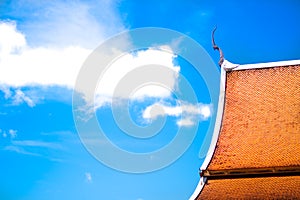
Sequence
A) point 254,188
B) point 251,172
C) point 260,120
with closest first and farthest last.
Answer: point 254,188
point 251,172
point 260,120

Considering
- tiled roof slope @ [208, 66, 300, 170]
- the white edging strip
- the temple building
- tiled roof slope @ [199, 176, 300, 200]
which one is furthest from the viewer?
tiled roof slope @ [208, 66, 300, 170]

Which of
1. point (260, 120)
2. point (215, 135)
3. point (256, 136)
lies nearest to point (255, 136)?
point (256, 136)

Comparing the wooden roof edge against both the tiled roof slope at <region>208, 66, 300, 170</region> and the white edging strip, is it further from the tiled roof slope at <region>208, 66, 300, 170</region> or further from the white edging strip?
the white edging strip

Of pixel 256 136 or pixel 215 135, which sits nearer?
pixel 256 136

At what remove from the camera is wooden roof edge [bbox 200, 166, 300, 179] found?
11820 mm

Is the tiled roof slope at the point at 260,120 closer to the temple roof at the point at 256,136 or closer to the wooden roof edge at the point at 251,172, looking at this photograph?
the temple roof at the point at 256,136

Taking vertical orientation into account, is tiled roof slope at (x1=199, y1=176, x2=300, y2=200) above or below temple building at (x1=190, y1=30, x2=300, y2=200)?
below

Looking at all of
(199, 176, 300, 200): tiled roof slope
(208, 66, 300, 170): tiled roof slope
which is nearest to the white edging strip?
(208, 66, 300, 170): tiled roof slope

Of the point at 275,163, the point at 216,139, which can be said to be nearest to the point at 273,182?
the point at 275,163

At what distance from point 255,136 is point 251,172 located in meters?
1.76

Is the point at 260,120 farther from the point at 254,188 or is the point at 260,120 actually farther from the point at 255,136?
the point at 254,188

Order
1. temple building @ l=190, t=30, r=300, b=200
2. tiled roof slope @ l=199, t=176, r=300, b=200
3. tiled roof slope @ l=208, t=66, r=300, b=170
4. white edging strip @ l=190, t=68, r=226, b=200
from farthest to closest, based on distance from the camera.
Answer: tiled roof slope @ l=208, t=66, r=300, b=170 < white edging strip @ l=190, t=68, r=226, b=200 < temple building @ l=190, t=30, r=300, b=200 < tiled roof slope @ l=199, t=176, r=300, b=200

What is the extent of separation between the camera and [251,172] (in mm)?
12266

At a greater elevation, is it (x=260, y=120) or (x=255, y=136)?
(x=260, y=120)
